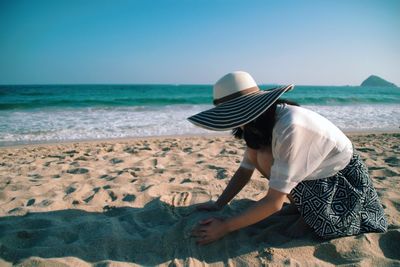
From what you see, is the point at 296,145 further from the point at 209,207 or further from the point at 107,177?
the point at 107,177

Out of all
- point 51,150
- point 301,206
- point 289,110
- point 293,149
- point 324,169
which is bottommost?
point 51,150

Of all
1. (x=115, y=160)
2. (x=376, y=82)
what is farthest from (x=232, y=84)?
(x=376, y=82)

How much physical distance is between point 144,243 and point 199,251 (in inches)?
13.8

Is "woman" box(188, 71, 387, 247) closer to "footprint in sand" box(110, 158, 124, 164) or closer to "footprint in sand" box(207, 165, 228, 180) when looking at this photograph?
"footprint in sand" box(207, 165, 228, 180)

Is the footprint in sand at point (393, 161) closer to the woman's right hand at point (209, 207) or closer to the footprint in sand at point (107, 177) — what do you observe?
the woman's right hand at point (209, 207)

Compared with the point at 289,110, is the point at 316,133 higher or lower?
lower

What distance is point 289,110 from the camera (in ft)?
4.91

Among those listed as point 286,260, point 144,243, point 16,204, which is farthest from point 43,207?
point 286,260

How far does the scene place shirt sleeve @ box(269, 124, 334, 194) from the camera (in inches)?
54.3

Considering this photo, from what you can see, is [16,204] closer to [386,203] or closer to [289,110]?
[289,110]

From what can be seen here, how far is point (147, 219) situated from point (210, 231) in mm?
651

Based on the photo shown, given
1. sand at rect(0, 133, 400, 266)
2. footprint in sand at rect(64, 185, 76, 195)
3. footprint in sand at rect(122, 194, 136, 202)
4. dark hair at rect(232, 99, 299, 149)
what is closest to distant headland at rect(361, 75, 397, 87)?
sand at rect(0, 133, 400, 266)

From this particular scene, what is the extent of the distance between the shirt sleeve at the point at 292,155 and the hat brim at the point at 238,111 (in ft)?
0.55

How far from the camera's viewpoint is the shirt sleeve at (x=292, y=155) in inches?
54.3
